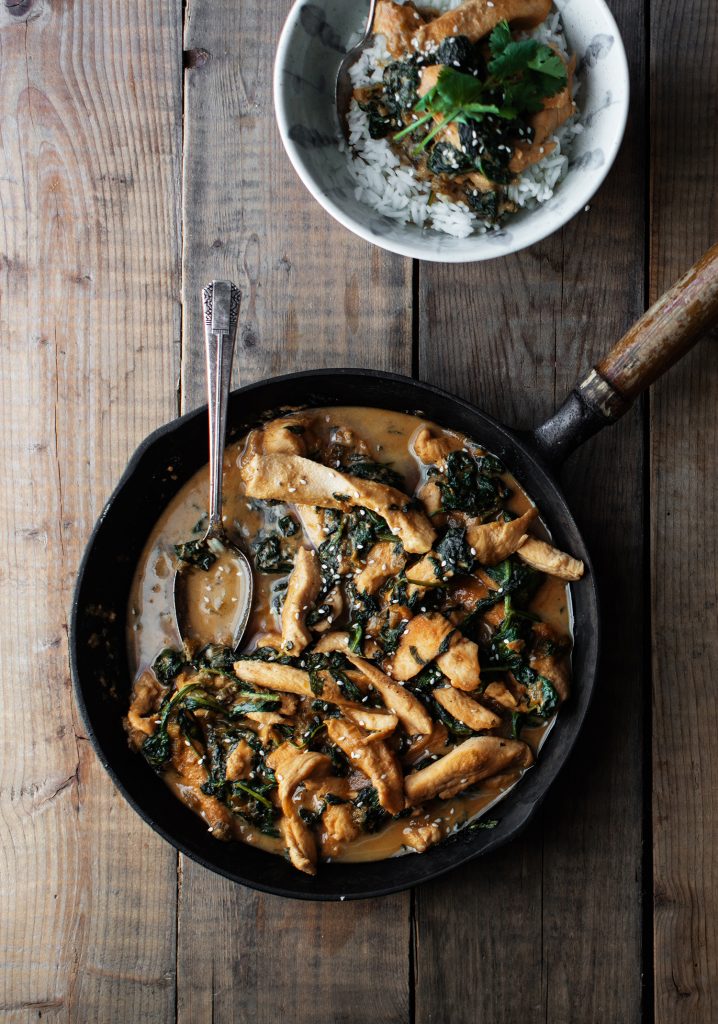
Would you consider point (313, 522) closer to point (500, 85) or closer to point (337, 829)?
point (337, 829)

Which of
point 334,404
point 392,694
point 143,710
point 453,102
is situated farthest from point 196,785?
point 453,102

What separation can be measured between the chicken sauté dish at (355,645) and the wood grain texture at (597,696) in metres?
0.26

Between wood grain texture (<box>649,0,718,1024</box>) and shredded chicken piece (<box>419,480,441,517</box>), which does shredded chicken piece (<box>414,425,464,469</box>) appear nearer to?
shredded chicken piece (<box>419,480,441,517</box>)

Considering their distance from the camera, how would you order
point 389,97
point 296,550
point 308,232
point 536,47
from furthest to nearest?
1. point 308,232
2. point 296,550
3. point 389,97
4. point 536,47

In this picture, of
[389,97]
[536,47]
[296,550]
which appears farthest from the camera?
[296,550]

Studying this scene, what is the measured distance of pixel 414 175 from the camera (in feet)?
8.30

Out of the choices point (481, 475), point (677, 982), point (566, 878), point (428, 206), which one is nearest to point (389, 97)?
point (428, 206)

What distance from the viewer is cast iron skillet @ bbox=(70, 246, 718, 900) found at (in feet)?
7.77

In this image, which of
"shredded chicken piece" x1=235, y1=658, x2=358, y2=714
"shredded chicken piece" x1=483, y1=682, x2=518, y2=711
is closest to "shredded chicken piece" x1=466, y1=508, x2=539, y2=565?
"shredded chicken piece" x1=483, y1=682, x2=518, y2=711

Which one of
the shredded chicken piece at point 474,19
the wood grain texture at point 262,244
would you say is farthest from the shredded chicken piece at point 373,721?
the shredded chicken piece at point 474,19

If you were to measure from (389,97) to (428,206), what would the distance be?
312mm

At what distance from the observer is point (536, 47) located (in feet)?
7.57

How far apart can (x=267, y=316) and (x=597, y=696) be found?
1.59 metres

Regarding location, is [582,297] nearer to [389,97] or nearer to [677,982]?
[389,97]
